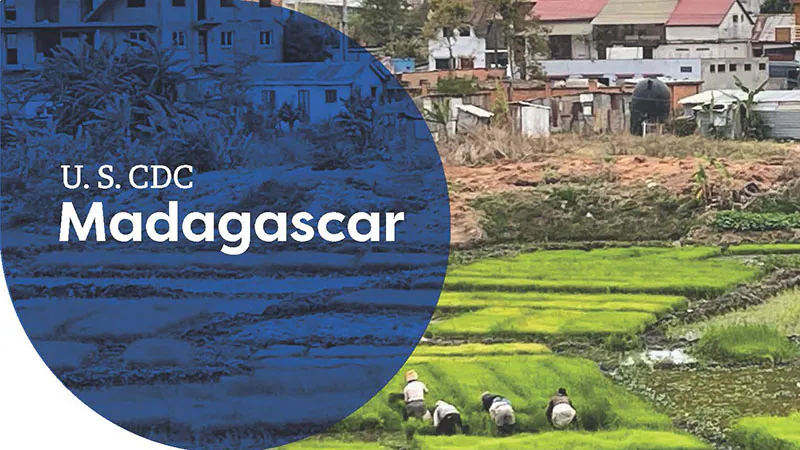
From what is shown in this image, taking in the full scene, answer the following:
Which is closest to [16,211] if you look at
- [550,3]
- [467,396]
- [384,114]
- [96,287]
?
[96,287]

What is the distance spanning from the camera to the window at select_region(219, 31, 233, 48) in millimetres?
14836

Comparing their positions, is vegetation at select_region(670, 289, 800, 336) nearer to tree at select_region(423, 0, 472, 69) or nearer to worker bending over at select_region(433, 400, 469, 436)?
worker bending over at select_region(433, 400, 469, 436)

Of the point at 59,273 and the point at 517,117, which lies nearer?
the point at 59,273

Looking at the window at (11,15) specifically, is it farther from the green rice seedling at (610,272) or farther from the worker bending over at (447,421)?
the worker bending over at (447,421)

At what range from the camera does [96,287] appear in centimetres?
1041

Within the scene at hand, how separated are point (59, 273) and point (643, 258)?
13.8 feet

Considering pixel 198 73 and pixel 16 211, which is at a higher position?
pixel 198 73

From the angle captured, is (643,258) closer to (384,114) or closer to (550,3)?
(384,114)

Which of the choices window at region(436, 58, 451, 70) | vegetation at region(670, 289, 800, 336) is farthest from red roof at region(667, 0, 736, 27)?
vegetation at region(670, 289, 800, 336)

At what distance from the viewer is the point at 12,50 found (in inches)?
575

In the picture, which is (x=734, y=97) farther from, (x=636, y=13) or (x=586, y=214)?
(x=636, y=13)

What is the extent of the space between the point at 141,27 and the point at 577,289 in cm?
576
